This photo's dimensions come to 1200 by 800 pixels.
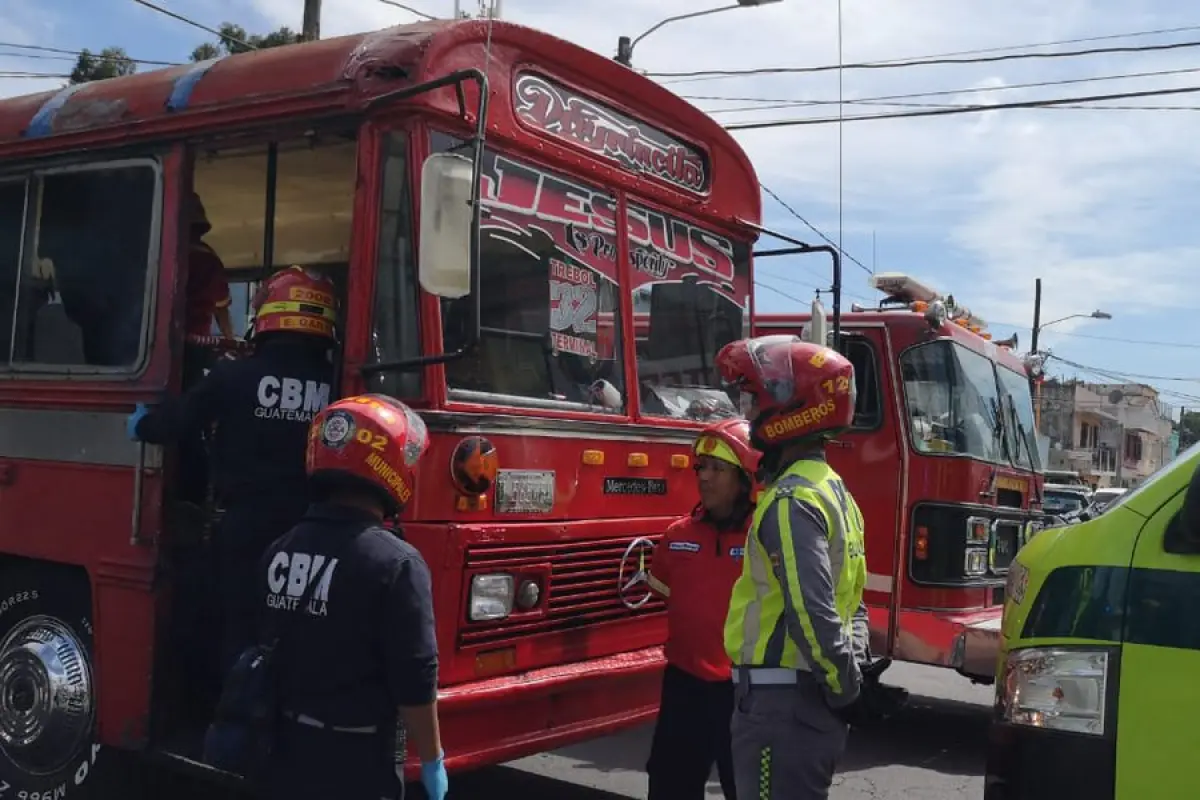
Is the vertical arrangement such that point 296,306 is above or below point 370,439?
above

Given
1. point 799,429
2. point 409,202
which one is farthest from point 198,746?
point 799,429

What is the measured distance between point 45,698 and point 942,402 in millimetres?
5573

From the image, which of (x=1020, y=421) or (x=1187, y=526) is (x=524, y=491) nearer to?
(x=1187, y=526)

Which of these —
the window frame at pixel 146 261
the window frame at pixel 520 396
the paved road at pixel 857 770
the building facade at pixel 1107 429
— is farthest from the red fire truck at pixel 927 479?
the building facade at pixel 1107 429

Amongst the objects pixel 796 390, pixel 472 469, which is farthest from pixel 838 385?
pixel 472 469

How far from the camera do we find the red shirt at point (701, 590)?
4.57 metres

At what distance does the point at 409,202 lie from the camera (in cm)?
441

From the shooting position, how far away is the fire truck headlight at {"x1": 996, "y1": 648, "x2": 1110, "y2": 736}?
3.08 meters

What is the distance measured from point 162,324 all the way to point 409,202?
49.4 inches

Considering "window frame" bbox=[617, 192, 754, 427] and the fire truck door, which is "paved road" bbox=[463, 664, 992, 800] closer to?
the fire truck door

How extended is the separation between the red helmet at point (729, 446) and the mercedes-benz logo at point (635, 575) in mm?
836

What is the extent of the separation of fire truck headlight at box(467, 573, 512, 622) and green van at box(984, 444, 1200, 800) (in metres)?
1.89

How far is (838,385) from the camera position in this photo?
3578mm

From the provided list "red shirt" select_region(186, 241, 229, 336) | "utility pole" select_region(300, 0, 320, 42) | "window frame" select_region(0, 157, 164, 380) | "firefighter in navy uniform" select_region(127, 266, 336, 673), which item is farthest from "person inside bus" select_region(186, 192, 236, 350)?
"utility pole" select_region(300, 0, 320, 42)
